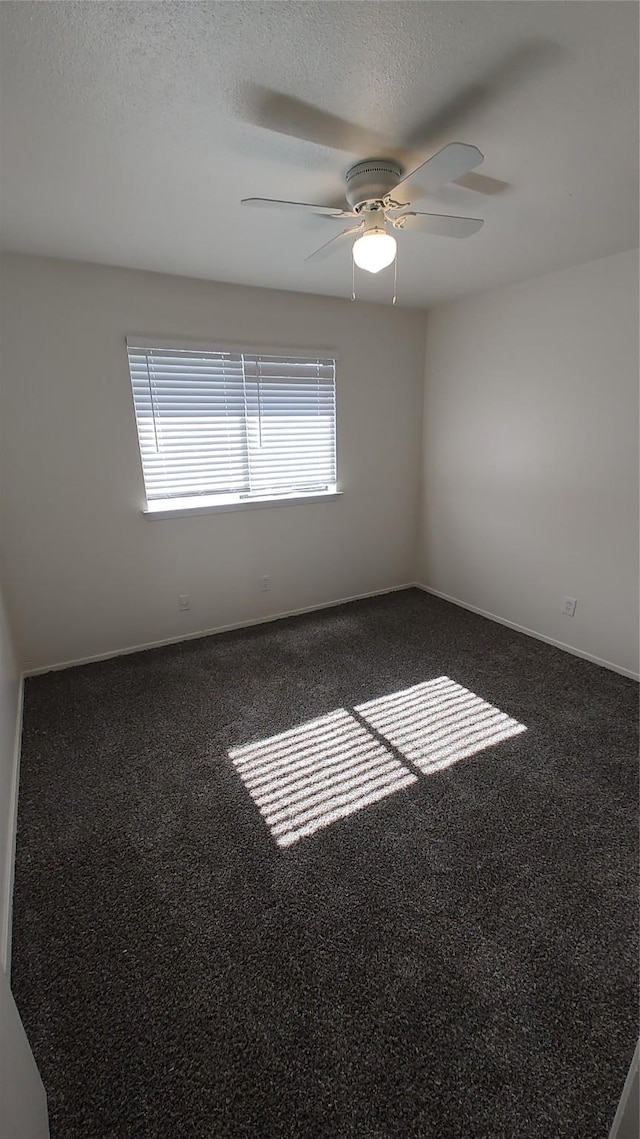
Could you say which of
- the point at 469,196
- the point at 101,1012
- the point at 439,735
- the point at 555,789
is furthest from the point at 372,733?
the point at 469,196

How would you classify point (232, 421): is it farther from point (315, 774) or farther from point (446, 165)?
point (315, 774)

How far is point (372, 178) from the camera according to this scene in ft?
5.07

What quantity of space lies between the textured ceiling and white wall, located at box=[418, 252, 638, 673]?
23.9 inches

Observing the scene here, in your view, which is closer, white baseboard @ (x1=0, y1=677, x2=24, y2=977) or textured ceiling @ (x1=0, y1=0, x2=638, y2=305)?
textured ceiling @ (x1=0, y1=0, x2=638, y2=305)

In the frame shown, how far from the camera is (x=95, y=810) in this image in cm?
190

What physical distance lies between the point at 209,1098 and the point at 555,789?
1567mm

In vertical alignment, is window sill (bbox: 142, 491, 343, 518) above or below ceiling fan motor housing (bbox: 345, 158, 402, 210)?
below

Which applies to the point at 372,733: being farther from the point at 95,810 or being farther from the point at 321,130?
the point at 321,130

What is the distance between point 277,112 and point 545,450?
2.38 meters

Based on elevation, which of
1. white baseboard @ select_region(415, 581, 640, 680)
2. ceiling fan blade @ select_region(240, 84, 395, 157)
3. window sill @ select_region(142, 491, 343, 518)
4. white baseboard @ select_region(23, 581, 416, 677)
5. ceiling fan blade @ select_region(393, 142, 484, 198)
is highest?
ceiling fan blade @ select_region(240, 84, 395, 157)

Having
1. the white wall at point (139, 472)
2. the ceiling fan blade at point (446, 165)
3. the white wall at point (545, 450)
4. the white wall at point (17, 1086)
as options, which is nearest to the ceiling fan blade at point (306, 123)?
the ceiling fan blade at point (446, 165)

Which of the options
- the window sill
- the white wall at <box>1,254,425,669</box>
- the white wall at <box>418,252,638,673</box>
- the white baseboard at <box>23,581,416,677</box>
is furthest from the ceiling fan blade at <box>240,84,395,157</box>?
the white baseboard at <box>23,581,416,677</box>

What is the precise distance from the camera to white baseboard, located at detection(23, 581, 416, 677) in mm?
2944

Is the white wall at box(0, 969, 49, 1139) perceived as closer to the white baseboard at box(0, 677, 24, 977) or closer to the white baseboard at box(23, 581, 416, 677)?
the white baseboard at box(0, 677, 24, 977)
